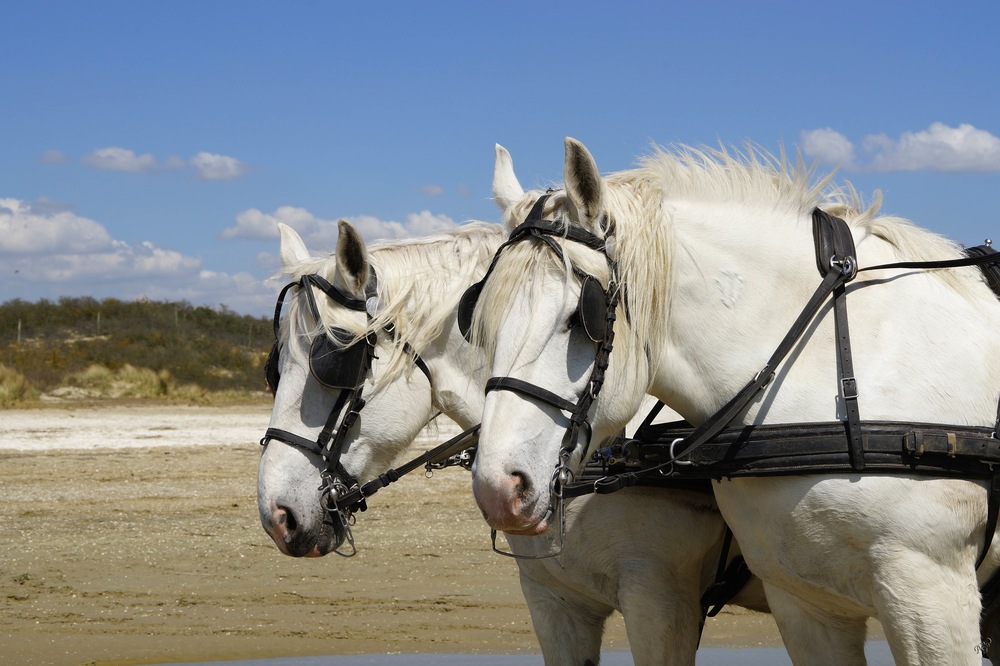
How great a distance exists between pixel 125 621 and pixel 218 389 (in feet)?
60.7

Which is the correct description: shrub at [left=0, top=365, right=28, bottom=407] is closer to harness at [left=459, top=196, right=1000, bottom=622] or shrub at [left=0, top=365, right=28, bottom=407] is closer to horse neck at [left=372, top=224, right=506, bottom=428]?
horse neck at [left=372, top=224, right=506, bottom=428]

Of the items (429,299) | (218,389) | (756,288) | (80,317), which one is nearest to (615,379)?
(756,288)

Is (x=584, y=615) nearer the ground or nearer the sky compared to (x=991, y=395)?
nearer the ground

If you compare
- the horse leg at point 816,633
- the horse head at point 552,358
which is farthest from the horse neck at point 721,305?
the horse leg at point 816,633

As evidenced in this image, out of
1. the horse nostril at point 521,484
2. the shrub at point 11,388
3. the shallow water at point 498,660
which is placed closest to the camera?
the horse nostril at point 521,484

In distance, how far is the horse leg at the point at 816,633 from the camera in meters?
2.98

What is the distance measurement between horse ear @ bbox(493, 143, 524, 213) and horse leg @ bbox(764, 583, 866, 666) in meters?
1.49

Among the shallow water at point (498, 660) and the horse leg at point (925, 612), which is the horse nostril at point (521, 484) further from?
the shallow water at point (498, 660)

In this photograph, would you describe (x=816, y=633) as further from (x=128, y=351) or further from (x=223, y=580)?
(x=128, y=351)

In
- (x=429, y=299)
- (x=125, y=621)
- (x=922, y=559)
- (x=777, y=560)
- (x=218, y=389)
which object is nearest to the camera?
(x=922, y=559)

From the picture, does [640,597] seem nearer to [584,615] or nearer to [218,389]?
[584,615]

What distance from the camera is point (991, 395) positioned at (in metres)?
2.75

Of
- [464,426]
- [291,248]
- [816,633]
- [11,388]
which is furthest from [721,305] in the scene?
[11,388]

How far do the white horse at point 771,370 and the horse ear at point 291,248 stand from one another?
1515 mm
